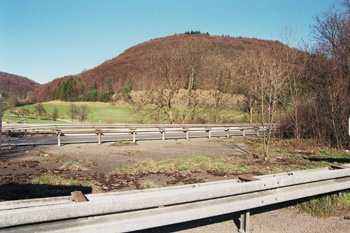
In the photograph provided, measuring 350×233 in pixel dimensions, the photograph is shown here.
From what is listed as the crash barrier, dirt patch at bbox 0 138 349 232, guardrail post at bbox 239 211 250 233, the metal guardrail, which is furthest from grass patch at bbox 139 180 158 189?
the crash barrier

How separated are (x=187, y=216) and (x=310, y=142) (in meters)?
14.1

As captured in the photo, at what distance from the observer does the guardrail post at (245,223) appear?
4053 mm

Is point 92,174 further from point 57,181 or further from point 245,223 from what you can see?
point 245,223

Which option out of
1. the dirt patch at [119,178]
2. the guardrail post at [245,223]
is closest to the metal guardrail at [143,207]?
the guardrail post at [245,223]

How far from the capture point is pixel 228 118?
3091cm

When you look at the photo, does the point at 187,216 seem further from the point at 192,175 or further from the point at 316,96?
the point at 316,96

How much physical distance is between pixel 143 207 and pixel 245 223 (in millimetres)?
1672

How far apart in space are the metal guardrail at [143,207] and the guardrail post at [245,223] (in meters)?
0.01

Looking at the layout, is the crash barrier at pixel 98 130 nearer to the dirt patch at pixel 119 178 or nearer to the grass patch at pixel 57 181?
the dirt patch at pixel 119 178

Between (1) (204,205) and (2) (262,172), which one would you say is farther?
(2) (262,172)

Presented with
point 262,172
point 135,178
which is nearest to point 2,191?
point 135,178

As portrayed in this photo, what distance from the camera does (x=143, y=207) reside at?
3156mm

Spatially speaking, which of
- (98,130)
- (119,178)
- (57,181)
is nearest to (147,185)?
(119,178)

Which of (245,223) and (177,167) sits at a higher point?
(245,223)
